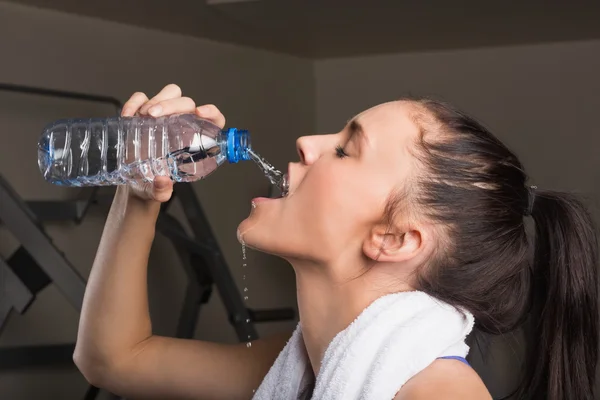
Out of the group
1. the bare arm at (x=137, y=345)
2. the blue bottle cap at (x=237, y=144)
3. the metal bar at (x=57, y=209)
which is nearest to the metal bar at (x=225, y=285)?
the metal bar at (x=57, y=209)

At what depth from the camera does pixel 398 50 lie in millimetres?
3375

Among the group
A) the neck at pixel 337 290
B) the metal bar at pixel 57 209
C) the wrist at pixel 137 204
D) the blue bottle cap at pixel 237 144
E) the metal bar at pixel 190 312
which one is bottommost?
the metal bar at pixel 190 312

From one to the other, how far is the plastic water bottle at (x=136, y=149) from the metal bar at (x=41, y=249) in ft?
1.80

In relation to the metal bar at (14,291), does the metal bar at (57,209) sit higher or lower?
higher

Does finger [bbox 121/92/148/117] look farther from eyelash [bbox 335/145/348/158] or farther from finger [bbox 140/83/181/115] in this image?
eyelash [bbox 335/145/348/158]

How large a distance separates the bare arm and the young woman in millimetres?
78

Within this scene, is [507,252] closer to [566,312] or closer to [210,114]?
[566,312]

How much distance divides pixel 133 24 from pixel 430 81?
4.06 ft

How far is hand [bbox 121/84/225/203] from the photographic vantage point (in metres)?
1.20

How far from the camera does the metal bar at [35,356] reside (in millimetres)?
2080

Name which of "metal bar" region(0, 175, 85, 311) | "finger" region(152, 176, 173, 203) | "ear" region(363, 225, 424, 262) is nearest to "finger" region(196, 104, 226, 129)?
"finger" region(152, 176, 173, 203)

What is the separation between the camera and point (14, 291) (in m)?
1.97

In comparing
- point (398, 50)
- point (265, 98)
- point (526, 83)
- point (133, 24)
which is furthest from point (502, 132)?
point (133, 24)

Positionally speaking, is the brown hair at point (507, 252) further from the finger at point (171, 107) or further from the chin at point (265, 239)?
the finger at point (171, 107)
